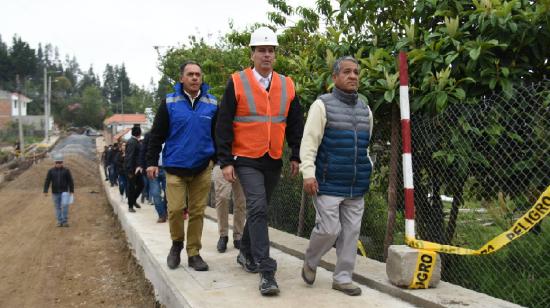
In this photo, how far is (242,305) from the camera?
4.14 m

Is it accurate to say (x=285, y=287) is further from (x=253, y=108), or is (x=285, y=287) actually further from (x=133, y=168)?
(x=133, y=168)

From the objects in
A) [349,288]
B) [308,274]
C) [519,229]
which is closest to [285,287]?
[308,274]

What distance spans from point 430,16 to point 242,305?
10.1 feet

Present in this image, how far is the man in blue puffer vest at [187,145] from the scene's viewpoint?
5.05 m

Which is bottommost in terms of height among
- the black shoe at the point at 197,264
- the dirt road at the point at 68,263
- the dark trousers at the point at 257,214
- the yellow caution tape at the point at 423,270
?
the dirt road at the point at 68,263

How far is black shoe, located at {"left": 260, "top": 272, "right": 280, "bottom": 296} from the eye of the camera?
430 cm

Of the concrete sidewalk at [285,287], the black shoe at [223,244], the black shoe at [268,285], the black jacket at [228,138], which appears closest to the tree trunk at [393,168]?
the concrete sidewalk at [285,287]

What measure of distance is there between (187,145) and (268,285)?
5.04 feet

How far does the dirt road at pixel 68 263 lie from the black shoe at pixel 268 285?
184 cm

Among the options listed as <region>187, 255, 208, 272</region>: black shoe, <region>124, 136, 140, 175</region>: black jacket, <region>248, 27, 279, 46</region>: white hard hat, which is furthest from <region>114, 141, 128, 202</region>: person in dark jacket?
<region>248, 27, 279, 46</region>: white hard hat

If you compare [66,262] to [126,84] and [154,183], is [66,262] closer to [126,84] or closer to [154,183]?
[154,183]

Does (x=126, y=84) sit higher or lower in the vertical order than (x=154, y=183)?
higher

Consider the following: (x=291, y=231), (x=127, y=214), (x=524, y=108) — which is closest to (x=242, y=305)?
(x=524, y=108)

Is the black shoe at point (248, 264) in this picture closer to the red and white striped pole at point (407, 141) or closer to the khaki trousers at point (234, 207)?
the khaki trousers at point (234, 207)
